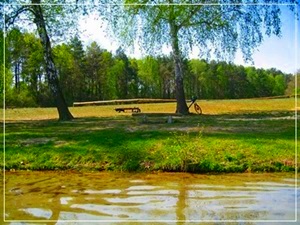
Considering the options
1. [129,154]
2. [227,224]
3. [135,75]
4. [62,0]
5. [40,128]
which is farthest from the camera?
[62,0]

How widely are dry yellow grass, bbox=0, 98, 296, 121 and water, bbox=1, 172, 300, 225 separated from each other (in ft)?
51.0

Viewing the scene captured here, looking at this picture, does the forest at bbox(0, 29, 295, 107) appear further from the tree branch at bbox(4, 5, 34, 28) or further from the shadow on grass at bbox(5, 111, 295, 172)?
the shadow on grass at bbox(5, 111, 295, 172)

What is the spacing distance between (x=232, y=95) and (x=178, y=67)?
4337 millimetres

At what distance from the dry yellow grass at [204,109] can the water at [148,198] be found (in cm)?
1553

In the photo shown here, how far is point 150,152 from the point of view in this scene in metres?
13.4

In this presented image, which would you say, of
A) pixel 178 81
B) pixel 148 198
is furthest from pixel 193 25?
pixel 148 198

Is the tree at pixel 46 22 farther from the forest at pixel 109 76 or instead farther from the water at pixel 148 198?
the water at pixel 148 198

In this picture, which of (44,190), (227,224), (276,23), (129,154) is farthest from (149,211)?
(276,23)

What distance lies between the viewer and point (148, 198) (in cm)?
902

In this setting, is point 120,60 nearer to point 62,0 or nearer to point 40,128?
point 62,0

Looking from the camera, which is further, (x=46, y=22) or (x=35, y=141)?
(x=46, y=22)

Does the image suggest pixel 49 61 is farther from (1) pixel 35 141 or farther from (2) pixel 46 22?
(1) pixel 35 141

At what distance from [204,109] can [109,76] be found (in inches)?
468

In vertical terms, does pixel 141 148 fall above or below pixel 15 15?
below
